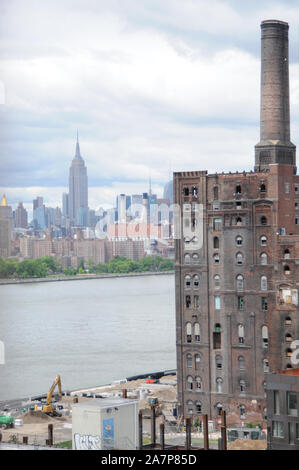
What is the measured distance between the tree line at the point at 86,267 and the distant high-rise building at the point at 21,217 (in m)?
3.83

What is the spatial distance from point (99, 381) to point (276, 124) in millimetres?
8121

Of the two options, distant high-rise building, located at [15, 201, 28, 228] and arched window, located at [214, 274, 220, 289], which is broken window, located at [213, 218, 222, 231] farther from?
distant high-rise building, located at [15, 201, 28, 228]

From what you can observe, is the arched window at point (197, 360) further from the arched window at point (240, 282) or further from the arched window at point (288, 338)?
the arched window at point (288, 338)

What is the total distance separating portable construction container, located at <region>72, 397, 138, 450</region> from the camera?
12.4 metres

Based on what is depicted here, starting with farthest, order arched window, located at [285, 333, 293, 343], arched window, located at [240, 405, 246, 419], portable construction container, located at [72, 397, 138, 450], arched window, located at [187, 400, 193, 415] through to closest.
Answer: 1. arched window, located at [187, 400, 193, 415]
2. arched window, located at [240, 405, 246, 419]
3. arched window, located at [285, 333, 293, 343]
4. portable construction container, located at [72, 397, 138, 450]

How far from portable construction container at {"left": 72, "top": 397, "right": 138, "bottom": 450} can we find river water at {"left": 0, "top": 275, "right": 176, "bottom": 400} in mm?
10645

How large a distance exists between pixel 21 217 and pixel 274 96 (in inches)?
2480

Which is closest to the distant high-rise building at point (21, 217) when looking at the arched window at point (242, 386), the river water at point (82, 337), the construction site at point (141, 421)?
the river water at point (82, 337)

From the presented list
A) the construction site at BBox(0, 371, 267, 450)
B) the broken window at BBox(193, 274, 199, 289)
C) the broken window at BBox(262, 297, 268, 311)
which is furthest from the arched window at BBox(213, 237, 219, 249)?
the construction site at BBox(0, 371, 267, 450)

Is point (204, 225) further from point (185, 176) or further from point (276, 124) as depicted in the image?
point (276, 124)

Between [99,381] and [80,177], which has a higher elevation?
[80,177]

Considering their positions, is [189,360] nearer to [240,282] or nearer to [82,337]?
[240,282]

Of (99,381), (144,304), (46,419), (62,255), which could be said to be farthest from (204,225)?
(62,255)

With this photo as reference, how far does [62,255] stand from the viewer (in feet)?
283
